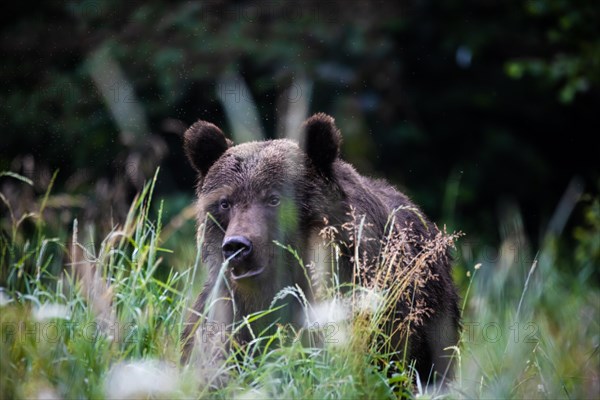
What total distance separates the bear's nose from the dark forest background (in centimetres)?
416

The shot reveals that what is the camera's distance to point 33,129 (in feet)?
32.0

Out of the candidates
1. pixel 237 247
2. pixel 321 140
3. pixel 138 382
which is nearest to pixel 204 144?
pixel 321 140

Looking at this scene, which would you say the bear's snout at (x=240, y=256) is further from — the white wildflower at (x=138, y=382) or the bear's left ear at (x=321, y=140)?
the white wildflower at (x=138, y=382)

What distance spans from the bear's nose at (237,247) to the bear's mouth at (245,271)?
76 millimetres

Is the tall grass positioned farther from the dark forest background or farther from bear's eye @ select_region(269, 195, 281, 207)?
the dark forest background

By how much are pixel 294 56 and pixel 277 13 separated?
27.2 inches

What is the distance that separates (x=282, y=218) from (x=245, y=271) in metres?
0.43

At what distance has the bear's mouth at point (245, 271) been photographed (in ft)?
14.6

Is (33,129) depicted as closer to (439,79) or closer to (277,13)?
(277,13)

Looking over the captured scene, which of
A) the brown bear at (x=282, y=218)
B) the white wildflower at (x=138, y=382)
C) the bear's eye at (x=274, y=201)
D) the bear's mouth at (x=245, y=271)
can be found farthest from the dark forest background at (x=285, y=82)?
the white wildflower at (x=138, y=382)

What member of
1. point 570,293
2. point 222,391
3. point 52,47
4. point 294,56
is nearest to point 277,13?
point 294,56

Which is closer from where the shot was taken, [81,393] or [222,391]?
[81,393]

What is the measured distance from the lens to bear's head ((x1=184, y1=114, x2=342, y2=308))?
4.67m

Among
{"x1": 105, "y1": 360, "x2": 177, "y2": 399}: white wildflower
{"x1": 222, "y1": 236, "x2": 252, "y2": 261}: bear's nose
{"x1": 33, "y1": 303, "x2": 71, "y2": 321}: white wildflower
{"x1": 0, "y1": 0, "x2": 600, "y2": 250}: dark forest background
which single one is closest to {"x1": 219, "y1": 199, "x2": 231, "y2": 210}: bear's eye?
{"x1": 222, "y1": 236, "x2": 252, "y2": 261}: bear's nose
